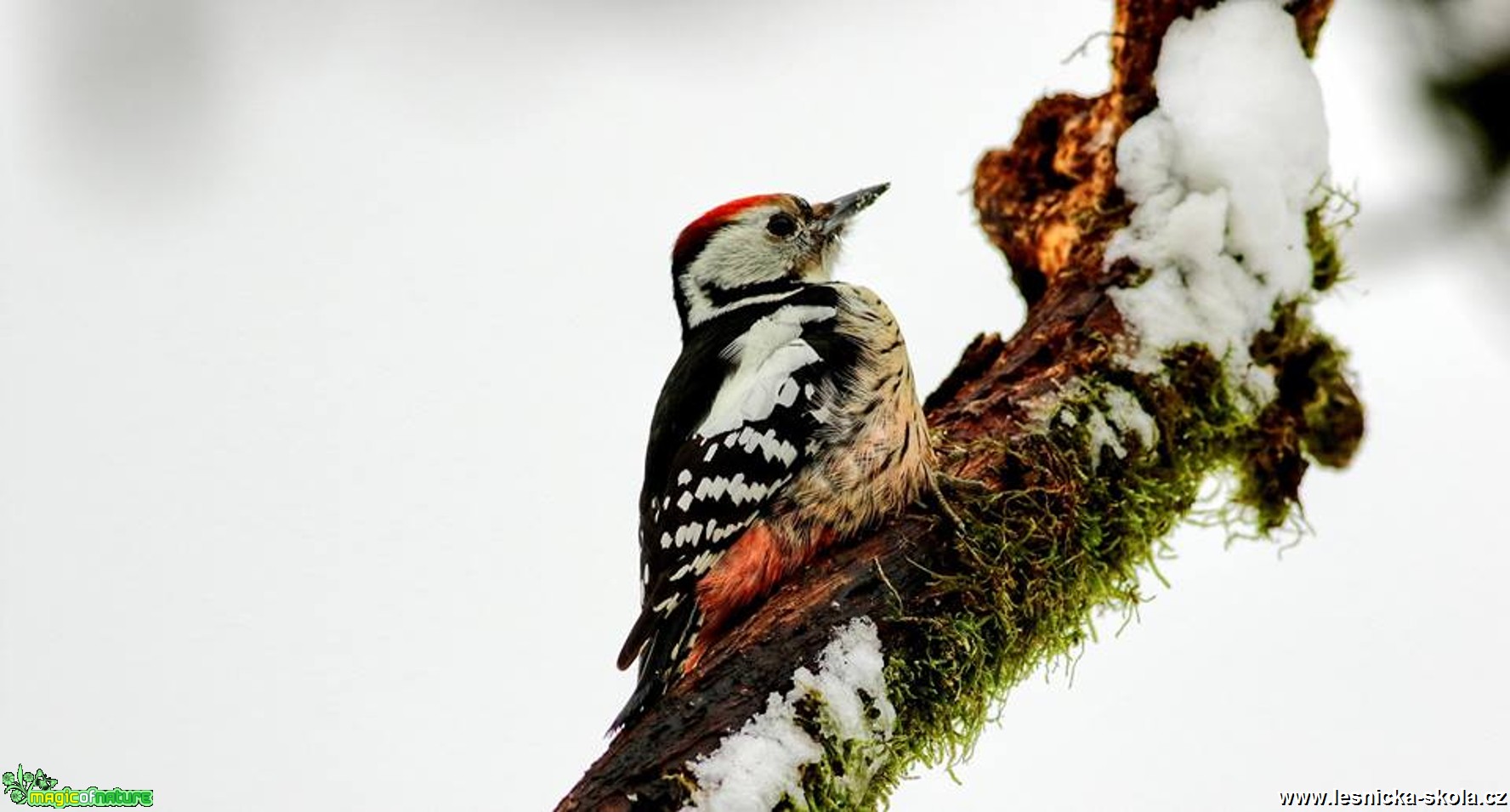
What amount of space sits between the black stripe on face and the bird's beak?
0.18 m

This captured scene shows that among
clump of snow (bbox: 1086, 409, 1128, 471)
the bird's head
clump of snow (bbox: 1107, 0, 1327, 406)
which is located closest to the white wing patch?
the bird's head

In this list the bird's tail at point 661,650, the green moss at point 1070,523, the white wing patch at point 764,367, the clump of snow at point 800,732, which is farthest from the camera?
the white wing patch at point 764,367

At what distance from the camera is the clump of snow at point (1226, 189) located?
3662 millimetres

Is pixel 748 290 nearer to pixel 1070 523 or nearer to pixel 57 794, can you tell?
pixel 1070 523

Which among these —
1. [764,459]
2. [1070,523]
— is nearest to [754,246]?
[764,459]

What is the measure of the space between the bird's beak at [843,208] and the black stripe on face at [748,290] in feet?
0.60

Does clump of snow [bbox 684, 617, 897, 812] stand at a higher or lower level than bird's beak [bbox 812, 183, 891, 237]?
Answer: lower

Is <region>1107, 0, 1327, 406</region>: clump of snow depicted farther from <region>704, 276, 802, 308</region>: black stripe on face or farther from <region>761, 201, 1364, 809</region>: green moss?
<region>704, 276, 802, 308</region>: black stripe on face

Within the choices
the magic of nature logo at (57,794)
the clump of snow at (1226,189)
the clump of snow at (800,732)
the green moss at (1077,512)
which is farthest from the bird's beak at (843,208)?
the magic of nature logo at (57,794)

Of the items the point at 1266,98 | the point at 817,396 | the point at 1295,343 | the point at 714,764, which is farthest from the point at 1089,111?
the point at 714,764

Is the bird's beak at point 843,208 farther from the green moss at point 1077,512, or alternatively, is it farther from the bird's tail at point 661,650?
the bird's tail at point 661,650

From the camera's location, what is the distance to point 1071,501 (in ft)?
11.0

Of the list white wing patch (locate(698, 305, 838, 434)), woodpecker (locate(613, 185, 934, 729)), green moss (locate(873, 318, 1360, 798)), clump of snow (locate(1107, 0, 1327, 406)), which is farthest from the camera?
clump of snow (locate(1107, 0, 1327, 406))

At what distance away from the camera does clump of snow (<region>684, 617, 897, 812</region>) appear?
101 inches
